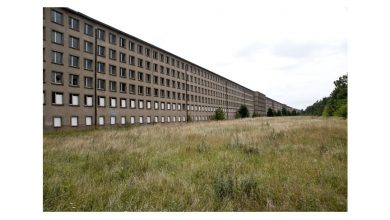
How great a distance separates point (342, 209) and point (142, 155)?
5.76m

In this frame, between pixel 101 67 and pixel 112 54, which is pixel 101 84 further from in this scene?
pixel 112 54

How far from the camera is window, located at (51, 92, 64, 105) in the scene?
27.1 metres

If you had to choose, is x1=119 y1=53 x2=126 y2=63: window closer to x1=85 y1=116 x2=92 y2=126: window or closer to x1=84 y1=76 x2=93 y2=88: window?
x1=84 y1=76 x2=93 y2=88: window

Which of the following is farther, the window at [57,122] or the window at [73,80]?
the window at [73,80]

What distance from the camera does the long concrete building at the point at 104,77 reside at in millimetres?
27234

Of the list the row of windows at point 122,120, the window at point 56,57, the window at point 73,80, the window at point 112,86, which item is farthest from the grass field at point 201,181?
the window at point 112,86

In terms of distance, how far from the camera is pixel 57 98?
27.6 meters

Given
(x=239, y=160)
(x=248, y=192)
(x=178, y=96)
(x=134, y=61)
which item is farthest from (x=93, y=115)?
(x=248, y=192)

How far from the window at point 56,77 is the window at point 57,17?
5781mm

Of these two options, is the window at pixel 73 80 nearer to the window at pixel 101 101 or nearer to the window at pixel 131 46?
the window at pixel 101 101

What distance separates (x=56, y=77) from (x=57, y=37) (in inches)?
180

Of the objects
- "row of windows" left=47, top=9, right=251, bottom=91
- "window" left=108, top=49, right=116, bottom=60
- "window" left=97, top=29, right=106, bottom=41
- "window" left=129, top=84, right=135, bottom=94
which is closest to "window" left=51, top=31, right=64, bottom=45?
"row of windows" left=47, top=9, right=251, bottom=91

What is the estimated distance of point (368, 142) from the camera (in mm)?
4516

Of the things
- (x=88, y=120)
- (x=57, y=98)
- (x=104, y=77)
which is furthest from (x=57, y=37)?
(x=88, y=120)
